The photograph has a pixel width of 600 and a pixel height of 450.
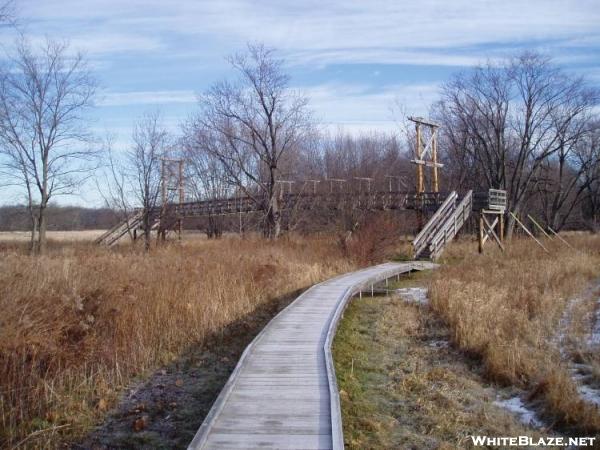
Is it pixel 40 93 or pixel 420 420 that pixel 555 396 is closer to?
pixel 420 420

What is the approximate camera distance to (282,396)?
5820 millimetres

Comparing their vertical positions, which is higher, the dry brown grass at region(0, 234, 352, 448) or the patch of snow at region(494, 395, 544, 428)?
the dry brown grass at region(0, 234, 352, 448)

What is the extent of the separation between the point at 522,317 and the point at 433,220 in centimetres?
1156

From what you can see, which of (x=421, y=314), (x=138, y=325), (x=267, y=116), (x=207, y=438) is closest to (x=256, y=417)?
(x=207, y=438)

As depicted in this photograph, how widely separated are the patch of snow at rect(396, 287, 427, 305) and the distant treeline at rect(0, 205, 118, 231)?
15.0 m

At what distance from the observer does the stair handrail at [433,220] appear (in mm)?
20531

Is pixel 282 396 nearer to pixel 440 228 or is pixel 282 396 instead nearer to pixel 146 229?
pixel 146 229

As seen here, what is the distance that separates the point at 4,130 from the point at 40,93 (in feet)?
6.59

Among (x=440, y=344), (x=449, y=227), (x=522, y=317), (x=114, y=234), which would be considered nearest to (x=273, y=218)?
(x=449, y=227)

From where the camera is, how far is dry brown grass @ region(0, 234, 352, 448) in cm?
608

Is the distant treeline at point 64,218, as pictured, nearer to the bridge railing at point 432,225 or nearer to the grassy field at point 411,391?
the bridge railing at point 432,225

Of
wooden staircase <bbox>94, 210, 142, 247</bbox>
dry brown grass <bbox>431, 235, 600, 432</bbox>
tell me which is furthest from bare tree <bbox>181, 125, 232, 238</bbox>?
dry brown grass <bbox>431, 235, 600, 432</bbox>

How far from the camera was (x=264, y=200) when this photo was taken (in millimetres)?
25359

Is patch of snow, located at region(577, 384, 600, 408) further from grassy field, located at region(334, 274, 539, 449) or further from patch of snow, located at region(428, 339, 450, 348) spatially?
→ patch of snow, located at region(428, 339, 450, 348)
